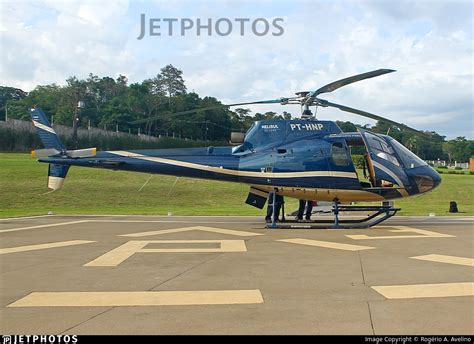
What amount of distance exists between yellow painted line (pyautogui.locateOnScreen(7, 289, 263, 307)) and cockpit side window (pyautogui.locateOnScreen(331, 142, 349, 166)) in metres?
9.76

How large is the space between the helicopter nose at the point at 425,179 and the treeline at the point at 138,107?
6191 centimetres

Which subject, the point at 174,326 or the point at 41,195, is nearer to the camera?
the point at 174,326

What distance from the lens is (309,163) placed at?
15.4 m

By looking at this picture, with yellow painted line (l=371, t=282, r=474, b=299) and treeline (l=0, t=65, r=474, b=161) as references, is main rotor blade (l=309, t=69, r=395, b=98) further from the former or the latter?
treeline (l=0, t=65, r=474, b=161)

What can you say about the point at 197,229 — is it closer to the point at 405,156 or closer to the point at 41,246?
the point at 41,246

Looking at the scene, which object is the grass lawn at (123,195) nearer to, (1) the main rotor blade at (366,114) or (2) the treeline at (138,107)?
(1) the main rotor blade at (366,114)

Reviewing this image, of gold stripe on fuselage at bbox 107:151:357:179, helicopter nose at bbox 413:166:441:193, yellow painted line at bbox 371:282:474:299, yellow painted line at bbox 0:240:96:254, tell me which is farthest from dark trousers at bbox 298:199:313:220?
yellow painted line at bbox 371:282:474:299

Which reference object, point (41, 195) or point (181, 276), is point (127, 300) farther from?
point (41, 195)

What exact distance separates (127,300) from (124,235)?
770 cm

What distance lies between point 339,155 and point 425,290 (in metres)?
9.36

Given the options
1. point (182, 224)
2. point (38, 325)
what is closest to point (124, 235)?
point (182, 224)

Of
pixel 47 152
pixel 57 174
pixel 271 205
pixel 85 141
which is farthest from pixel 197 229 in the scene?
pixel 85 141

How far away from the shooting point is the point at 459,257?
9.20 metres

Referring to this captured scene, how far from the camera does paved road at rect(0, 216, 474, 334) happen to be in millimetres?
4902
